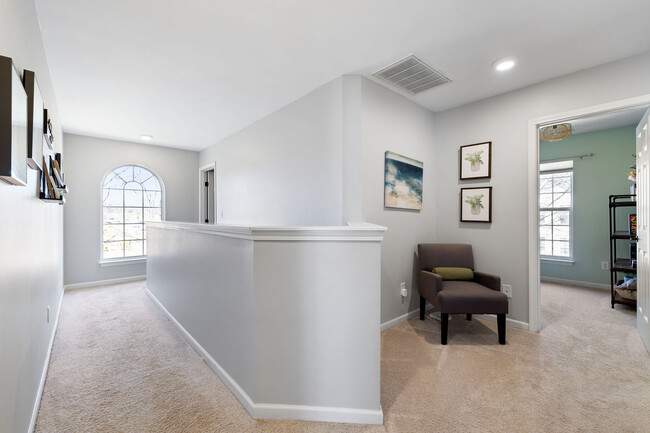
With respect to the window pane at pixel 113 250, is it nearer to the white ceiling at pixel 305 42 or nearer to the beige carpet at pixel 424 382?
the beige carpet at pixel 424 382

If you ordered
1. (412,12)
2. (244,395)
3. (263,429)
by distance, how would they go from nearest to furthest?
(263,429), (244,395), (412,12)

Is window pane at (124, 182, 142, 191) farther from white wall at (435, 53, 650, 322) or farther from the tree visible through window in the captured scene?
the tree visible through window

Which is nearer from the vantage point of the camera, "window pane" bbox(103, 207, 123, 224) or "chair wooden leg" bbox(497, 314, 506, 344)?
"chair wooden leg" bbox(497, 314, 506, 344)

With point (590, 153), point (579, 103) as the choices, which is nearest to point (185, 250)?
point (579, 103)

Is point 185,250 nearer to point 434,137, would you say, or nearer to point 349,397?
point 349,397

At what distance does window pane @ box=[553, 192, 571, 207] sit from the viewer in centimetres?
465

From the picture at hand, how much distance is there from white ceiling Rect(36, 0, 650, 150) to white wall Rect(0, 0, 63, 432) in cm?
50

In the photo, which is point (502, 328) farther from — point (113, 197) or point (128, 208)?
point (113, 197)

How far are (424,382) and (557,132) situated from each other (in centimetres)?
250

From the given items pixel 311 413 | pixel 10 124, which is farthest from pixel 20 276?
pixel 311 413

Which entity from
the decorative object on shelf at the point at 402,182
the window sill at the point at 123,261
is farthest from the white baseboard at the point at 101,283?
the decorative object on shelf at the point at 402,182

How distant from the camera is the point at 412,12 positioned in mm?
1826

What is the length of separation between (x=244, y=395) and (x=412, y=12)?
8.53 ft

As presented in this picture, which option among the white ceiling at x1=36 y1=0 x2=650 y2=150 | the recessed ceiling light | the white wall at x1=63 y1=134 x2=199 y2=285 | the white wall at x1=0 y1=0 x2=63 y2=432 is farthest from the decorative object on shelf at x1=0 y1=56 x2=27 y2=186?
the white wall at x1=63 y1=134 x2=199 y2=285
